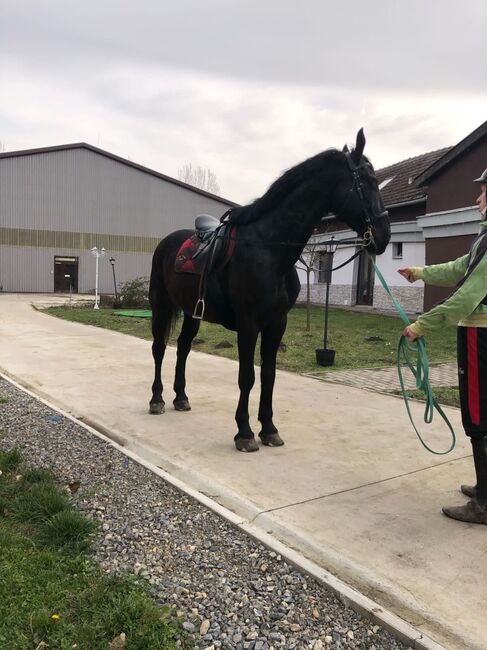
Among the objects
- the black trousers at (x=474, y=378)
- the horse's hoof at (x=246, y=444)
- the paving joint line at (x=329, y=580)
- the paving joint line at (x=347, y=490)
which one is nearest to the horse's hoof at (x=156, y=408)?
the horse's hoof at (x=246, y=444)

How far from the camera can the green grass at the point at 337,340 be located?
9398 millimetres

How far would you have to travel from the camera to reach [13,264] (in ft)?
119

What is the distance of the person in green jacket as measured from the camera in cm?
287

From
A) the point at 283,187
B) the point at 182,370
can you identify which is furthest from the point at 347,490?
the point at 182,370

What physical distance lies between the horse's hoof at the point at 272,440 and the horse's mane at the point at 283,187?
191 cm

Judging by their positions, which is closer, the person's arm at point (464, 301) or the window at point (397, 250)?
the person's arm at point (464, 301)

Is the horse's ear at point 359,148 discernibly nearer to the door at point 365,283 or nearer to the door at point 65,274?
the door at point 365,283

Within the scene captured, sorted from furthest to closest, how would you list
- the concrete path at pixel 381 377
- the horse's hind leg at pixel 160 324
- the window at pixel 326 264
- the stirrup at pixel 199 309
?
1. the concrete path at pixel 381 377
2. the window at pixel 326 264
3. the horse's hind leg at pixel 160 324
4. the stirrup at pixel 199 309

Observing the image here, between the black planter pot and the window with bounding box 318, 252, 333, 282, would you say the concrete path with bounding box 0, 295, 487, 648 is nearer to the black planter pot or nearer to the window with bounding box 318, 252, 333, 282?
the black planter pot

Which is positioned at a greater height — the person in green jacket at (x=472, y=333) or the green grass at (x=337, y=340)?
the person in green jacket at (x=472, y=333)

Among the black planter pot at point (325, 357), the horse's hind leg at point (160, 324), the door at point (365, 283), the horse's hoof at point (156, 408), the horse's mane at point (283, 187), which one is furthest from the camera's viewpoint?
the door at point (365, 283)

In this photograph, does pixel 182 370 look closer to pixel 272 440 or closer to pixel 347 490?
pixel 272 440

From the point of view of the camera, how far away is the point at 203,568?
2.67m

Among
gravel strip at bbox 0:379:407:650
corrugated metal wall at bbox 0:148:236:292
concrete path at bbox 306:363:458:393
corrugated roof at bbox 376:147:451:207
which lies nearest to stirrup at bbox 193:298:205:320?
gravel strip at bbox 0:379:407:650
